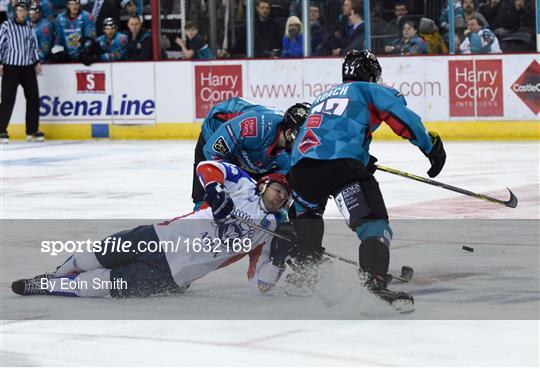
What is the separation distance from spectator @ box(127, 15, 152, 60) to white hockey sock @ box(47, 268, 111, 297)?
1178cm

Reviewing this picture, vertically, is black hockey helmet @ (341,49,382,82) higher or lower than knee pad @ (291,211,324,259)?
higher

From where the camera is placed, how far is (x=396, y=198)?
37.2ft

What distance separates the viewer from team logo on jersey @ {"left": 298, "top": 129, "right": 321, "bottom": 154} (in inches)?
257

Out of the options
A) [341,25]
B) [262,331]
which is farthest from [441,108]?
[262,331]

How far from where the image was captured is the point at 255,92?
58.3 ft

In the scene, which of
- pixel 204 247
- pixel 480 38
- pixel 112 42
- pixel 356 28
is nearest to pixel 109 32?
pixel 112 42

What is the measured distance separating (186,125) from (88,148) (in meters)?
1.52

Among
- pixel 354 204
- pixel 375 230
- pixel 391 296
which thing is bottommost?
pixel 391 296

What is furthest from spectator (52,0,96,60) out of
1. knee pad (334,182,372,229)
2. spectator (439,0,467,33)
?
knee pad (334,182,372,229)

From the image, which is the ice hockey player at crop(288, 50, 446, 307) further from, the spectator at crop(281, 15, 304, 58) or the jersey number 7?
the spectator at crop(281, 15, 304, 58)

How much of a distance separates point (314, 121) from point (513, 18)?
10.6 meters

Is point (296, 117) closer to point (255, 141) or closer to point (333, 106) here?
point (255, 141)

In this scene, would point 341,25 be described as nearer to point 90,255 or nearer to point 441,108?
point 441,108

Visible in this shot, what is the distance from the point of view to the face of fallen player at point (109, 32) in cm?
1839
